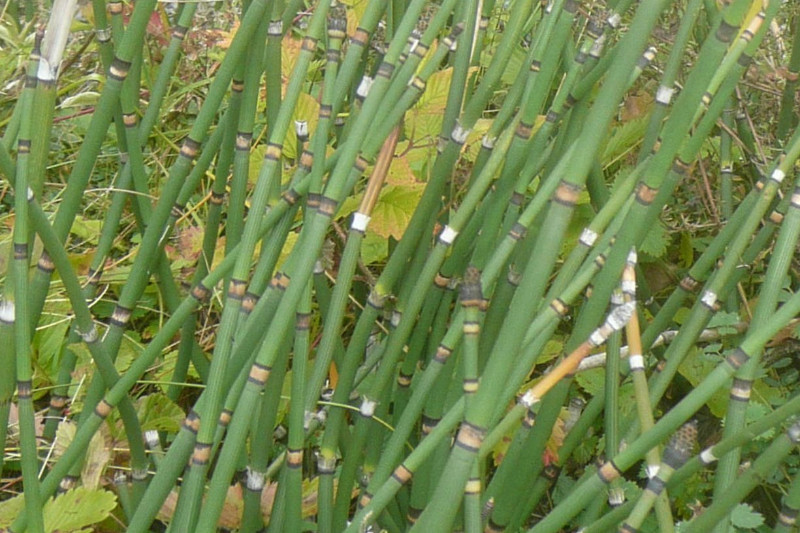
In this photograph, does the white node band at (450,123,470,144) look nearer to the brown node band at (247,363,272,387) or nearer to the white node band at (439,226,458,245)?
the white node band at (439,226,458,245)

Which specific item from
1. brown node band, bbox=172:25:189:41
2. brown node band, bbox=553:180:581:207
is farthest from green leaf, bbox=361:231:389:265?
brown node band, bbox=553:180:581:207

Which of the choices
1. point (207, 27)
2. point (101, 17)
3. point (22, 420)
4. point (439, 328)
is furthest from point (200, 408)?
point (207, 27)

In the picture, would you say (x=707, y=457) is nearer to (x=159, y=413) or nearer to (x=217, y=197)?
(x=217, y=197)

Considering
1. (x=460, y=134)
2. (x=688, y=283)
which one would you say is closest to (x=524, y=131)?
(x=460, y=134)

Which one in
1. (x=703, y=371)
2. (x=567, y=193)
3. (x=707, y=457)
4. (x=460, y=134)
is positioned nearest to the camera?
(x=567, y=193)

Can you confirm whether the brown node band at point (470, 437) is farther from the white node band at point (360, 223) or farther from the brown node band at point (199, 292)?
the brown node band at point (199, 292)

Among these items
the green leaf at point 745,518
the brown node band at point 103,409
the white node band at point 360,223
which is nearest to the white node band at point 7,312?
the brown node band at point 103,409
